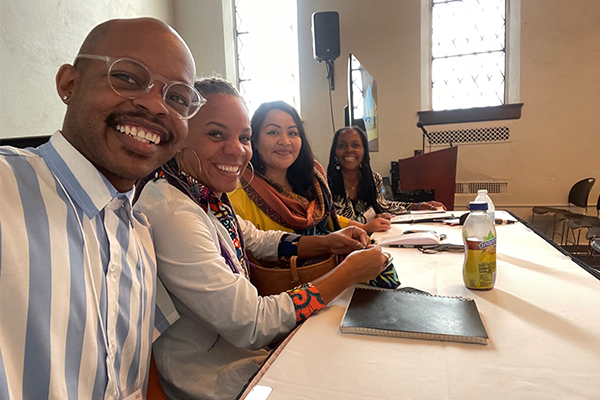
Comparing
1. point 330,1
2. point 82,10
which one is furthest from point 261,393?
point 330,1

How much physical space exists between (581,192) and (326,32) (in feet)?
10.00

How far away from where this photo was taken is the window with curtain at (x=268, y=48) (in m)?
4.38

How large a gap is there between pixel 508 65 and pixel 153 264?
4.37 meters

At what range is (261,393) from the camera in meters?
0.54

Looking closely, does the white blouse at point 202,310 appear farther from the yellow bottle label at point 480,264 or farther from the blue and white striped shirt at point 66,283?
the yellow bottle label at point 480,264

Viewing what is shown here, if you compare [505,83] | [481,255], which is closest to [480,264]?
[481,255]

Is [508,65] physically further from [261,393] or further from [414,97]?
[261,393]

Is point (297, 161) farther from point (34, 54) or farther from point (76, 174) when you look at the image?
point (34, 54)

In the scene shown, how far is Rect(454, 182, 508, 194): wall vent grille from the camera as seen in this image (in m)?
3.84

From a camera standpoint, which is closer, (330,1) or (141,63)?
(141,63)

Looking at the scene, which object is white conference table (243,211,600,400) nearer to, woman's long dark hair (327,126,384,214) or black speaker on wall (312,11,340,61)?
woman's long dark hair (327,126,384,214)

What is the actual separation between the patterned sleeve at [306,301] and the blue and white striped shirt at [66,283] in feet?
1.03

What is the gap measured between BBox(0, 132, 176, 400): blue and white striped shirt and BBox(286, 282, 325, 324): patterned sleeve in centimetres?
31

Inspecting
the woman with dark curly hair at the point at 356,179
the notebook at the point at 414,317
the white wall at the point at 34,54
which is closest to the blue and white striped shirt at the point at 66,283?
the notebook at the point at 414,317
